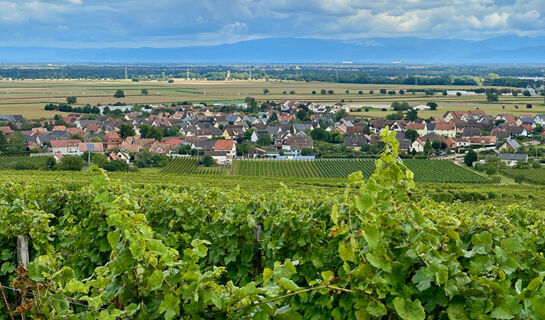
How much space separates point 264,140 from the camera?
221 feet

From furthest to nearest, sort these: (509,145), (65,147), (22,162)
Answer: (509,145) → (65,147) → (22,162)

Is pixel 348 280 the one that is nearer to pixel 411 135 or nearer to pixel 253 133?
pixel 411 135

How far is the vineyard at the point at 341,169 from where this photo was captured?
43.1 meters

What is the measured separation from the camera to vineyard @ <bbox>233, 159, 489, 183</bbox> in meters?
43.1

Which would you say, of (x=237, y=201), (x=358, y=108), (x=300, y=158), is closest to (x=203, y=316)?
(x=237, y=201)

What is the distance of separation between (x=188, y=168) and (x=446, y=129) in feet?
134

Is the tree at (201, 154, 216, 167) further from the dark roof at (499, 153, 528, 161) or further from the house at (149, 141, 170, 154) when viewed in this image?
the dark roof at (499, 153, 528, 161)

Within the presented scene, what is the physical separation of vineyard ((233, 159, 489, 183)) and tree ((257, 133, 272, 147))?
546 inches

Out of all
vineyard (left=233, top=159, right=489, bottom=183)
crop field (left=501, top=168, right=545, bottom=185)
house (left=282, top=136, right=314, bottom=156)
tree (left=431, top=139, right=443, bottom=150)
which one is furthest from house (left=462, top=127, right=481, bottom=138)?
crop field (left=501, top=168, right=545, bottom=185)

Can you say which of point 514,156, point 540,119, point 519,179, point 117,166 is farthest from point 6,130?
point 540,119

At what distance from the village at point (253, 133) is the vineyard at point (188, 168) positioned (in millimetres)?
2601

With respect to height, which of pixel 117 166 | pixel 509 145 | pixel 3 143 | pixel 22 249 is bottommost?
pixel 509 145

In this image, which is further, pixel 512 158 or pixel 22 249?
pixel 512 158

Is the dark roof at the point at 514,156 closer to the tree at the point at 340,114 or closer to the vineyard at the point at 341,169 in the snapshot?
the vineyard at the point at 341,169
